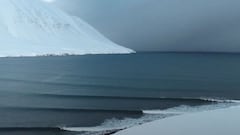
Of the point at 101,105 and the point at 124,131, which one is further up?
the point at 101,105

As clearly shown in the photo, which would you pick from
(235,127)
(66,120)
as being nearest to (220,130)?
(235,127)

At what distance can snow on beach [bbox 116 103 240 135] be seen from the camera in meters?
23.3

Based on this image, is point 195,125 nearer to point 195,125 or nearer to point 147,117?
point 195,125

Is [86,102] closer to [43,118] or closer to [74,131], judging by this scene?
[43,118]

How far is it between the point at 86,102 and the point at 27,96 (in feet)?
26.1

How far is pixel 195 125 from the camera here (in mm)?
25672

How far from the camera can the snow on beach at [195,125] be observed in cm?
2330

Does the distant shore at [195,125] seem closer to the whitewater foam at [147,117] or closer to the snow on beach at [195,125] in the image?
the snow on beach at [195,125]

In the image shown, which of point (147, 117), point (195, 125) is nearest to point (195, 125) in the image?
point (195, 125)

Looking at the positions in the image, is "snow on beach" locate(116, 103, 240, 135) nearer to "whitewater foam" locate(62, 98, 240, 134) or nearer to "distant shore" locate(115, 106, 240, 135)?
"distant shore" locate(115, 106, 240, 135)

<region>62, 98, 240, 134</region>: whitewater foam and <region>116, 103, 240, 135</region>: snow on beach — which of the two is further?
<region>62, 98, 240, 134</region>: whitewater foam

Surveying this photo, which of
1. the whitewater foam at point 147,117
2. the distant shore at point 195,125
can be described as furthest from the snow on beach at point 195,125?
the whitewater foam at point 147,117

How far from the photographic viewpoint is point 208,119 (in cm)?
2777

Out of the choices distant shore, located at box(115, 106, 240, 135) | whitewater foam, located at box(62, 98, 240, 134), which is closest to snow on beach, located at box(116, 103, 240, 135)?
distant shore, located at box(115, 106, 240, 135)
